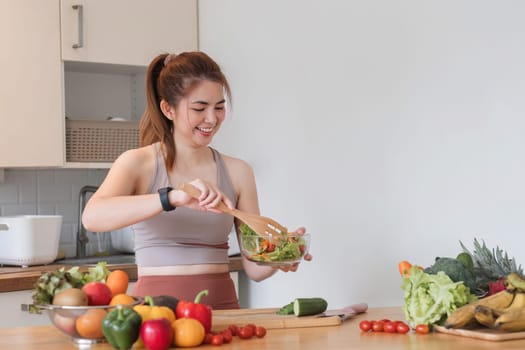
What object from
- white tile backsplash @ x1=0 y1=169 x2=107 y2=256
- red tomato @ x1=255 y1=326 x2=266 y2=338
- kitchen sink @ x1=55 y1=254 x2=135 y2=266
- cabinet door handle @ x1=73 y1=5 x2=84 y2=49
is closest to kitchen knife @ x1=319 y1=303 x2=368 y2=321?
red tomato @ x1=255 y1=326 x2=266 y2=338

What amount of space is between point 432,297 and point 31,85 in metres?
2.32

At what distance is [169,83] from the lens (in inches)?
101

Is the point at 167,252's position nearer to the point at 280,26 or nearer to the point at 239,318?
the point at 239,318

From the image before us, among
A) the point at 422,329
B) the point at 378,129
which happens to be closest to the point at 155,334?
the point at 422,329

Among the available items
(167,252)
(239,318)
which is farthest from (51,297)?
(167,252)

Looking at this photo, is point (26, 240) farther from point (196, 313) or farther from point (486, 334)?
point (486, 334)

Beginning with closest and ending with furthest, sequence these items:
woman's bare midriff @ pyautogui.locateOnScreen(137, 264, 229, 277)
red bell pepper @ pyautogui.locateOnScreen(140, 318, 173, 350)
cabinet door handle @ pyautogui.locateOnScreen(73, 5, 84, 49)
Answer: red bell pepper @ pyautogui.locateOnScreen(140, 318, 173, 350), woman's bare midriff @ pyautogui.locateOnScreen(137, 264, 229, 277), cabinet door handle @ pyautogui.locateOnScreen(73, 5, 84, 49)

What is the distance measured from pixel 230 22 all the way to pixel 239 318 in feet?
6.53

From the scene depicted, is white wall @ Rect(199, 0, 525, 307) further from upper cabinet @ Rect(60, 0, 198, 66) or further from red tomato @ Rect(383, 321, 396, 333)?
red tomato @ Rect(383, 321, 396, 333)

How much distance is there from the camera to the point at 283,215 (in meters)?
3.44

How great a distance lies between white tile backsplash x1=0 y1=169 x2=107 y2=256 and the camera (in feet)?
12.9

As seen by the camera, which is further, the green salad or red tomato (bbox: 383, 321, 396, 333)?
the green salad

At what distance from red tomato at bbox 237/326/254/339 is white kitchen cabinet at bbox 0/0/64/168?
6.62ft

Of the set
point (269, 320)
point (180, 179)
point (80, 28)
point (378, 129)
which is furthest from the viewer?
point (80, 28)
